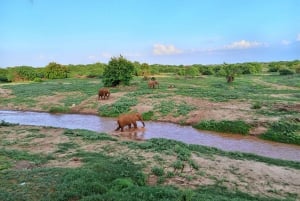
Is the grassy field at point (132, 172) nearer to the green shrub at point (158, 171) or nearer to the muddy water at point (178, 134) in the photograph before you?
the green shrub at point (158, 171)

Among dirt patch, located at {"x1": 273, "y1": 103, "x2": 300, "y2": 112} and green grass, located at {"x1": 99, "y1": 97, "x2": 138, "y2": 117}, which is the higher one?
dirt patch, located at {"x1": 273, "y1": 103, "x2": 300, "y2": 112}

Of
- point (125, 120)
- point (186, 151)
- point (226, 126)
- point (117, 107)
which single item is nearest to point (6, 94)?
point (117, 107)

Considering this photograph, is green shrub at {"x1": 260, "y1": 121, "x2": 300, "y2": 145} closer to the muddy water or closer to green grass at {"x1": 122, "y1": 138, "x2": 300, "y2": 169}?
the muddy water

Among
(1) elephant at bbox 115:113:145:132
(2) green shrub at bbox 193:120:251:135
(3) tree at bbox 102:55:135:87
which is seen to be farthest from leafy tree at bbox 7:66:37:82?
(2) green shrub at bbox 193:120:251:135

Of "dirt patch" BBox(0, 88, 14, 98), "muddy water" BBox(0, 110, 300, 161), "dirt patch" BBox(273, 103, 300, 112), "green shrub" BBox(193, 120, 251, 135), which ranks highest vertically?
"dirt patch" BBox(273, 103, 300, 112)

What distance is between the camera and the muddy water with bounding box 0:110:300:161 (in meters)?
15.2

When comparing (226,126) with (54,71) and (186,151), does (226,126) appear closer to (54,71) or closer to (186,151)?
(186,151)

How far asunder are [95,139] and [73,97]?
16.0 metres

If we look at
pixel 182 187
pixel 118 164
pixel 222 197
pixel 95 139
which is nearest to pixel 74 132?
pixel 95 139

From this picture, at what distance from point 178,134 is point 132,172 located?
8693mm

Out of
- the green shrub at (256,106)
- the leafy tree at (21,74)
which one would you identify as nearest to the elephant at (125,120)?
the green shrub at (256,106)

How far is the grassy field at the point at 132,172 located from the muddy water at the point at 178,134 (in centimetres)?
247

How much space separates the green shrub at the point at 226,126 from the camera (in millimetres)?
18277

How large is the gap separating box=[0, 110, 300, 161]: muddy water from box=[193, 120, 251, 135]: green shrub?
519mm
